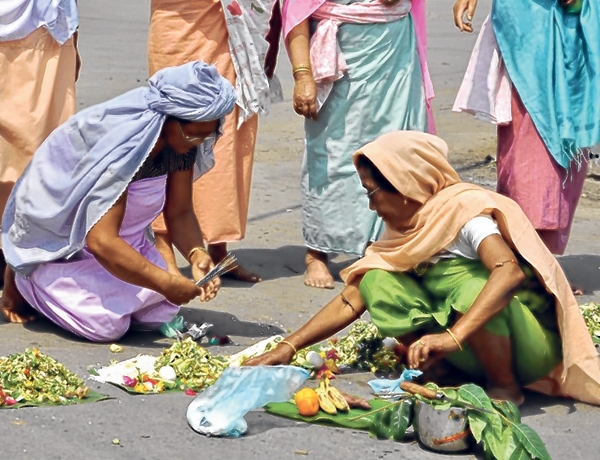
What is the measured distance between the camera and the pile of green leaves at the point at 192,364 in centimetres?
504

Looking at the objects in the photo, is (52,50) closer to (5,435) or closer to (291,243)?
(291,243)

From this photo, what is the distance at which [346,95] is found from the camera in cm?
670

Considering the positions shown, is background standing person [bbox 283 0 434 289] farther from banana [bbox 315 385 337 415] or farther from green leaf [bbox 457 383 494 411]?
green leaf [bbox 457 383 494 411]

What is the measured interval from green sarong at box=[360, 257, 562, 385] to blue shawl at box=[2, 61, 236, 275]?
1.07 metres

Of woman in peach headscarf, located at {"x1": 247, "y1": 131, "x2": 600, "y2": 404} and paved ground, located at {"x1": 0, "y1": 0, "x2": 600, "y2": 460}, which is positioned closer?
paved ground, located at {"x1": 0, "y1": 0, "x2": 600, "y2": 460}

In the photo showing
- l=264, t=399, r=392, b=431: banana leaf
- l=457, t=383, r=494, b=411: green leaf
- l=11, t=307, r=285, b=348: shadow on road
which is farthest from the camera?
l=11, t=307, r=285, b=348: shadow on road

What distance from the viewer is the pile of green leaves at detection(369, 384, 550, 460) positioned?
416 cm

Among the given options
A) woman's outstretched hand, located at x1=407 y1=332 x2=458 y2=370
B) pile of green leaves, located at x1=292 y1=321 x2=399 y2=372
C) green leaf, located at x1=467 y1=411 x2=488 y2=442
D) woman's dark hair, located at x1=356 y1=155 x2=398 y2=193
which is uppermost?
woman's dark hair, located at x1=356 y1=155 x2=398 y2=193

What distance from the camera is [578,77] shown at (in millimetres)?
6488

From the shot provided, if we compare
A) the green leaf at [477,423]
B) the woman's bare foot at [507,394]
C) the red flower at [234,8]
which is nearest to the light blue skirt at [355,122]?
the red flower at [234,8]

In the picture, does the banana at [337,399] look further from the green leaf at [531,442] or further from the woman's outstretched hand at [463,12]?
the woman's outstretched hand at [463,12]

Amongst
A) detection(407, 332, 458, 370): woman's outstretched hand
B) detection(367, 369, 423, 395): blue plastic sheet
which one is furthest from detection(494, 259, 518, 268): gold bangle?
detection(367, 369, 423, 395): blue plastic sheet

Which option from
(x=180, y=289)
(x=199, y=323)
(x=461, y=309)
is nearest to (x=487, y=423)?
(x=461, y=309)

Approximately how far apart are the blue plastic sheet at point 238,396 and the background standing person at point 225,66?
203 cm
